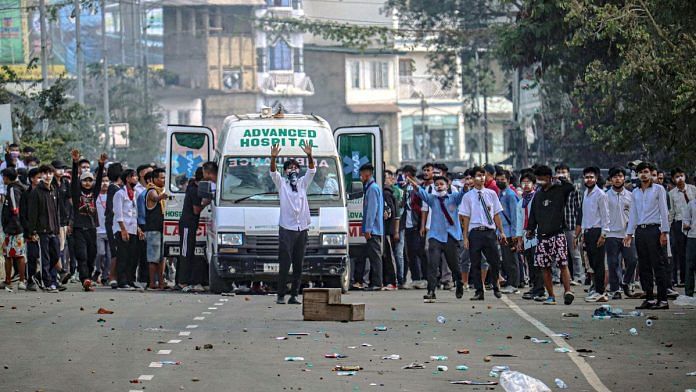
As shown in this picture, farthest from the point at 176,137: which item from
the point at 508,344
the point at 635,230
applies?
the point at 508,344

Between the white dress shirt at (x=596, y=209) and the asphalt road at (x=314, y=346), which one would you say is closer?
the asphalt road at (x=314, y=346)

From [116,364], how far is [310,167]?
7.35m

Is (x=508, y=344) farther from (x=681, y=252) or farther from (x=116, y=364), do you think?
(x=681, y=252)

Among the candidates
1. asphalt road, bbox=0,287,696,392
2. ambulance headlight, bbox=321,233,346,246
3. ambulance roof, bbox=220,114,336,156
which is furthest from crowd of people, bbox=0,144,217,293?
asphalt road, bbox=0,287,696,392

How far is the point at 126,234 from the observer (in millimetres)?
25219

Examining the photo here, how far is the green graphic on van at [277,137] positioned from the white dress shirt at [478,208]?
2554 millimetres

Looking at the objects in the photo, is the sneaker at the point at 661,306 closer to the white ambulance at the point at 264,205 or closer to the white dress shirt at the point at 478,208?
the white dress shirt at the point at 478,208

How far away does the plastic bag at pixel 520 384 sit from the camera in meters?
11.1

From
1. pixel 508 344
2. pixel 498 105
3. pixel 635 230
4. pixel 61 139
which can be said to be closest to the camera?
pixel 508 344

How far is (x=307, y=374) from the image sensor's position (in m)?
12.5

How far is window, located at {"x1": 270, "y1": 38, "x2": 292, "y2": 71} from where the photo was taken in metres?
98.4

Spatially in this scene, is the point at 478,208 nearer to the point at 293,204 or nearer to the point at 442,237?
the point at 442,237

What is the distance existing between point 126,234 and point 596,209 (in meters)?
7.90

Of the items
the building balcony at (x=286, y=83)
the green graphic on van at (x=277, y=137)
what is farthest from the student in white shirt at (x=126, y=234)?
the building balcony at (x=286, y=83)
